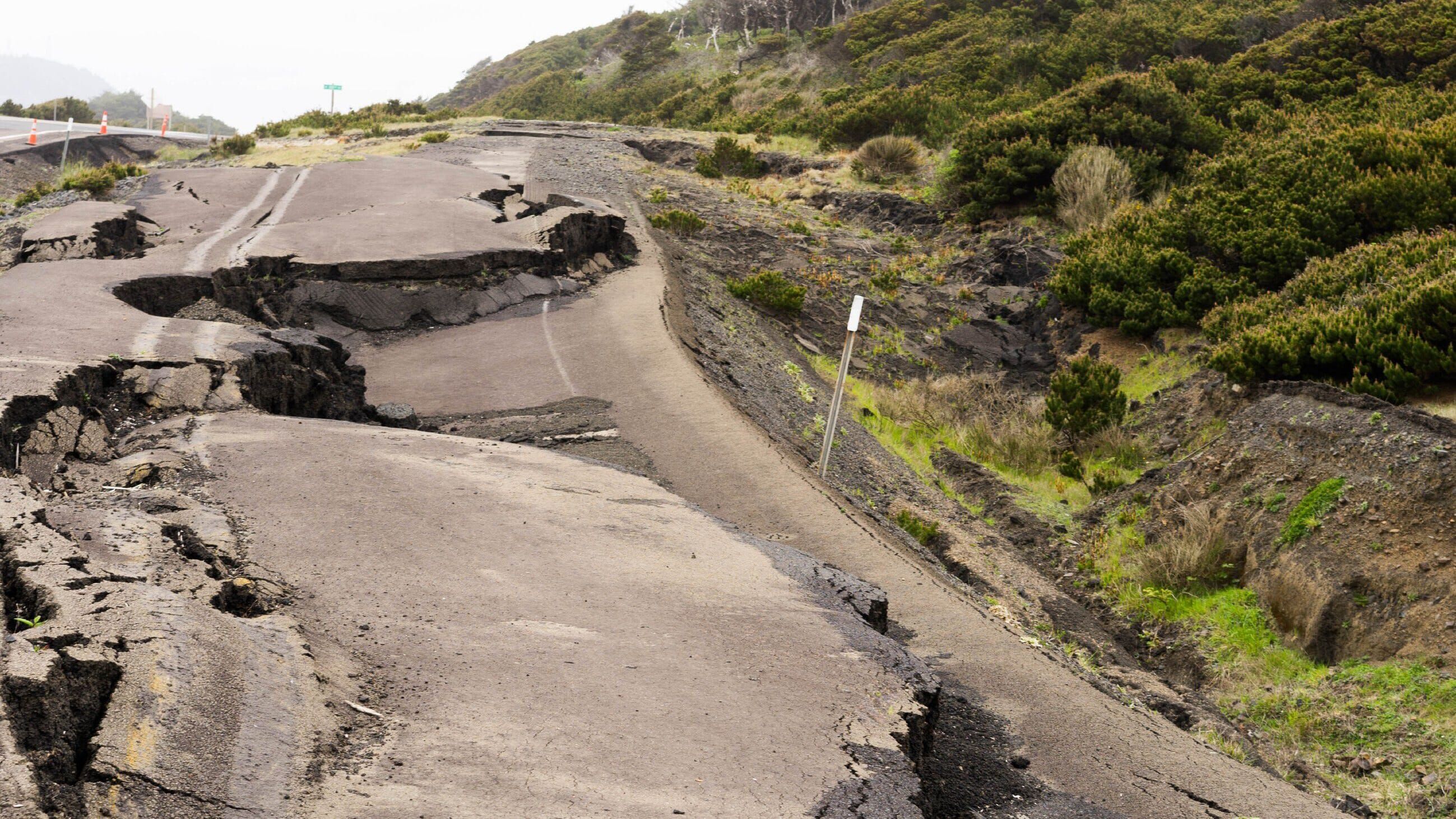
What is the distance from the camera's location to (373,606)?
4.79 m

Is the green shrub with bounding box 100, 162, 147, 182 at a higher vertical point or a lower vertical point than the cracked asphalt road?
higher

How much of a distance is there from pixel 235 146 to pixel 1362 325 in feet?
80.6

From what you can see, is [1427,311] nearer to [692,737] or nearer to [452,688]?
[692,737]

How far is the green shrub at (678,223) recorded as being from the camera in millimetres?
19406

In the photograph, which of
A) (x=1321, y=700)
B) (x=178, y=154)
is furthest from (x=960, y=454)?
(x=178, y=154)

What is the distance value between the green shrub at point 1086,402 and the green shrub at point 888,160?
1381 cm

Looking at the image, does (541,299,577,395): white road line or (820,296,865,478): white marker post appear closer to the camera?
(820,296,865,478): white marker post

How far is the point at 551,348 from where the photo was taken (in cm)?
1188

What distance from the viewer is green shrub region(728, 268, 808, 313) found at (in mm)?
16578

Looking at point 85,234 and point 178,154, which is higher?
point 178,154

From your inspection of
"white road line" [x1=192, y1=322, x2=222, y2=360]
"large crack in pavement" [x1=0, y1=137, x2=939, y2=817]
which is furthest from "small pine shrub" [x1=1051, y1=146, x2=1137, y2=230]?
"white road line" [x1=192, y1=322, x2=222, y2=360]

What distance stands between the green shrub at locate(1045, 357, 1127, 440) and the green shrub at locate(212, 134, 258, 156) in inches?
825

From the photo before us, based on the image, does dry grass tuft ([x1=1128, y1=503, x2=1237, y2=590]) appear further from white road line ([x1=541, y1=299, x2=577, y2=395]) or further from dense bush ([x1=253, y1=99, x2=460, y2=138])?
dense bush ([x1=253, y1=99, x2=460, y2=138])

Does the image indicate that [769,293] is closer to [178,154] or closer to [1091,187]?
[1091,187]
